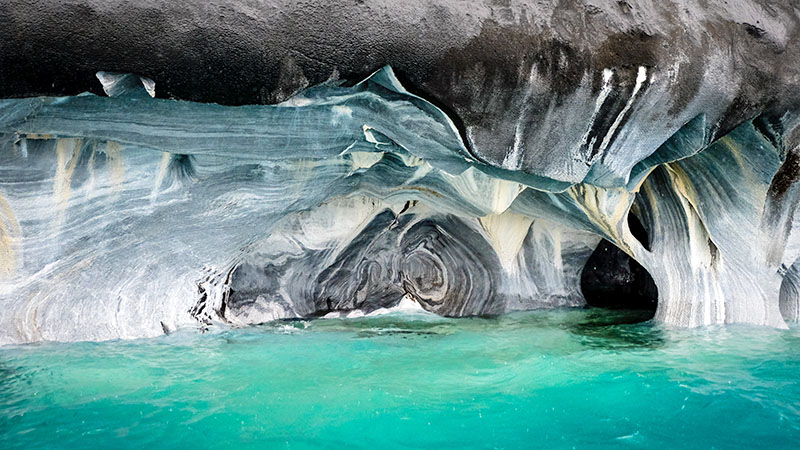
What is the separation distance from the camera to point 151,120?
2.89 meters

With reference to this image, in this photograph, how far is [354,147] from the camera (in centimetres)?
334

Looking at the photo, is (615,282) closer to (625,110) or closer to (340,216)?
(340,216)

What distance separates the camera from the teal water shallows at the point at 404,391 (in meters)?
2.38

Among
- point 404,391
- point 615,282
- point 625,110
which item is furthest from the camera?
point 615,282

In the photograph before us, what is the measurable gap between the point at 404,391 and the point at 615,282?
9.97 feet

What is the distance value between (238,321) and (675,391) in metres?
2.60

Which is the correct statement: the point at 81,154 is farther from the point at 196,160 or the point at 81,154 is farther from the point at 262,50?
the point at 262,50

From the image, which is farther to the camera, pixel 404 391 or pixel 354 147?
pixel 354 147

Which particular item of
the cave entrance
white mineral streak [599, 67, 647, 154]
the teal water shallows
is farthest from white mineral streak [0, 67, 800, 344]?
the teal water shallows

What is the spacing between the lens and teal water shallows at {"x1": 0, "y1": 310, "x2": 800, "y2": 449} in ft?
7.80

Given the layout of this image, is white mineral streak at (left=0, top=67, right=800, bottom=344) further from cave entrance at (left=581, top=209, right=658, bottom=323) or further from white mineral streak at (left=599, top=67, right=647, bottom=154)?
cave entrance at (left=581, top=209, right=658, bottom=323)

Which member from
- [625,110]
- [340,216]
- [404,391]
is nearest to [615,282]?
[340,216]

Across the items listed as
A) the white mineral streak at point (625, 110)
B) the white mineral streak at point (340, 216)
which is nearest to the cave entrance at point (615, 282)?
the white mineral streak at point (340, 216)

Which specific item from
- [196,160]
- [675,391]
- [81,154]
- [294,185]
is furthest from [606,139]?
[81,154]
